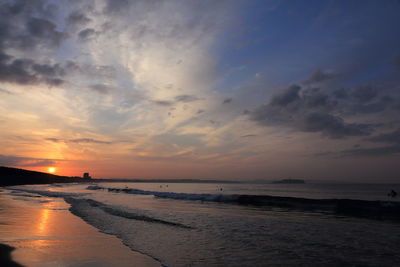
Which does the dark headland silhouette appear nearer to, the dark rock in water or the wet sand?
the wet sand

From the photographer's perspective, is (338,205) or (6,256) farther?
(338,205)

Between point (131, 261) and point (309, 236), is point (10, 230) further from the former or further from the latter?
point (309, 236)

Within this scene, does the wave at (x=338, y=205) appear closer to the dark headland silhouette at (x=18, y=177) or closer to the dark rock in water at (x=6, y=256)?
the dark rock in water at (x=6, y=256)

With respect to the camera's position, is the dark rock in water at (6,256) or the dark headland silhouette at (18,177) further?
the dark headland silhouette at (18,177)

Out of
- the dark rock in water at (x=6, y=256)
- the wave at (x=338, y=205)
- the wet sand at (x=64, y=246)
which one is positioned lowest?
the wave at (x=338, y=205)

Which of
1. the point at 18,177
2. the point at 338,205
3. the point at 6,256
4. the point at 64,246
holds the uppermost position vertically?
the point at 18,177

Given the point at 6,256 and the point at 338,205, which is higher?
the point at 6,256

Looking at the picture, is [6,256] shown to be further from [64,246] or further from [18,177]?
[18,177]

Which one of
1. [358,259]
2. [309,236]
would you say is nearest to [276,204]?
[309,236]

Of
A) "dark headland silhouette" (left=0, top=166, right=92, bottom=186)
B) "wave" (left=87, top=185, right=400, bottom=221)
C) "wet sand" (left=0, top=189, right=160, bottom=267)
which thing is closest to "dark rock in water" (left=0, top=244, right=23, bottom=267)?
"wet sand" (left=0, top=189, right=160, bottom=267)

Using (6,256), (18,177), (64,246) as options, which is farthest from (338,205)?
(18,177)

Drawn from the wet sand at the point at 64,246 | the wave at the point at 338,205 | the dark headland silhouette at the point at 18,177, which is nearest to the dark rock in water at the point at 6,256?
the wet sand at the point at 64,246

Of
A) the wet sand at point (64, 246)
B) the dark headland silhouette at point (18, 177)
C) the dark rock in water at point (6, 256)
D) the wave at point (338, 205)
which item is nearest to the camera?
the dark rock in water at point (6, 256)

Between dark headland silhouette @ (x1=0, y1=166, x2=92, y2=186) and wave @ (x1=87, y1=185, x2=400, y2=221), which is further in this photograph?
dark headland silhouette @ (x1=0, y1=166, x2=92, y2=186)
